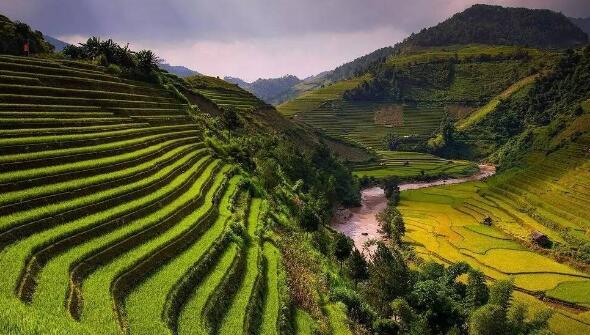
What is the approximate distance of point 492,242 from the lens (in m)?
55.8

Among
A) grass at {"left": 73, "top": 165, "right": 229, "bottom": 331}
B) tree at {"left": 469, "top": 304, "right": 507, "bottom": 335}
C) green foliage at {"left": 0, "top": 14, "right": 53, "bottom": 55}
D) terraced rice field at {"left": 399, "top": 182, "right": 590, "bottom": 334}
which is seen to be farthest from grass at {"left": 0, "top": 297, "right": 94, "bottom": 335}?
terraced rice field at {"left": 399, "top": 182, "right": 590, "bottom": 334}

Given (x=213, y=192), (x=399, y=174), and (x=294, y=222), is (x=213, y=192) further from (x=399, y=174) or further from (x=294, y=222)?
(x=399, y=174)

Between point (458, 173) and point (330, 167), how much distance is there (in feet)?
131

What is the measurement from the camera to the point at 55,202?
2131cm

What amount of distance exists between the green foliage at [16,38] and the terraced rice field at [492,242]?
4590 cm

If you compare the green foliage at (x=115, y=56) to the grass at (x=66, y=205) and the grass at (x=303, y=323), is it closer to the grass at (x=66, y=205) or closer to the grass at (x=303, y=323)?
the grass at (x=66, y=205)

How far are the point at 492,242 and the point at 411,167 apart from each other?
192 feet

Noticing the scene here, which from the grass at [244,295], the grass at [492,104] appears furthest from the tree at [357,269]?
the grass at [492,104]

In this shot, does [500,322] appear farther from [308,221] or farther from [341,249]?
[308,221]

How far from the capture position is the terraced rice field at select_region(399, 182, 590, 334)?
41750 mm

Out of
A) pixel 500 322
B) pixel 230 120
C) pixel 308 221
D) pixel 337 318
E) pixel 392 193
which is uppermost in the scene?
pixel 230 120

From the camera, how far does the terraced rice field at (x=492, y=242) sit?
41.8 metres

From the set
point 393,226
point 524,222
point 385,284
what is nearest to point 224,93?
point 393,226

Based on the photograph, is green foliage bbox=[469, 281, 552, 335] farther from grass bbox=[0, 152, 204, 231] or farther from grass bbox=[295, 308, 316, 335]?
grass bbox=[0, 152, 204, 231]
